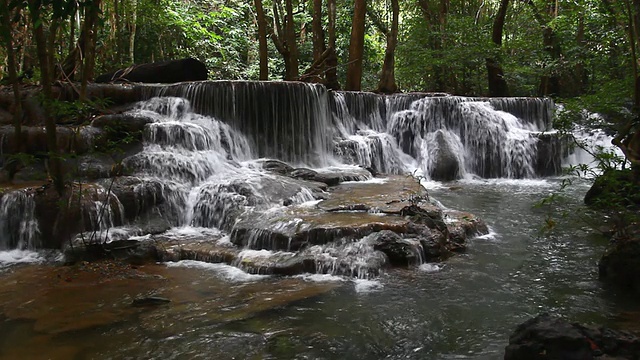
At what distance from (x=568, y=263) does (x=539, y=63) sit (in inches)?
530

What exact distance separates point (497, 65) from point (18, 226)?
617 inches

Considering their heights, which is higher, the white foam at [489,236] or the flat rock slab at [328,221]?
the flat rock slab at [328,221]

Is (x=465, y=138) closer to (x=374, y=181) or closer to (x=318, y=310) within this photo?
(x=374, y=181)

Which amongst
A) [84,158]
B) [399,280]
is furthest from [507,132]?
[84,158]

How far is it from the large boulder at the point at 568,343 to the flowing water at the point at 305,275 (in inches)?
22.4

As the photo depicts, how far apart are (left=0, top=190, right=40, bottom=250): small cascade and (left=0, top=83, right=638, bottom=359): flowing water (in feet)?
0.10

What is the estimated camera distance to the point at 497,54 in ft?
56.9

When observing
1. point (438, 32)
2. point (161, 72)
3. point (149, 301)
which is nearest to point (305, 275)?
point (149, 301)

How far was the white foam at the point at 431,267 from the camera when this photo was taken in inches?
234

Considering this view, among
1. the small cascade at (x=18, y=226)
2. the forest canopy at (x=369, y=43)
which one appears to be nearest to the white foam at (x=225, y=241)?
the small cascade at (x=18, y=226)

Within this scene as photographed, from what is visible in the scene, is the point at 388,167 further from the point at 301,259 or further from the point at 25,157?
the point at 25,157

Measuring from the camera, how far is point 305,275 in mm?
5820

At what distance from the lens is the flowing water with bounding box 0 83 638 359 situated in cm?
420

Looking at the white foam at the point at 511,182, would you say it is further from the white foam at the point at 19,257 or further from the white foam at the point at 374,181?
the white foam at the point at 19,257
